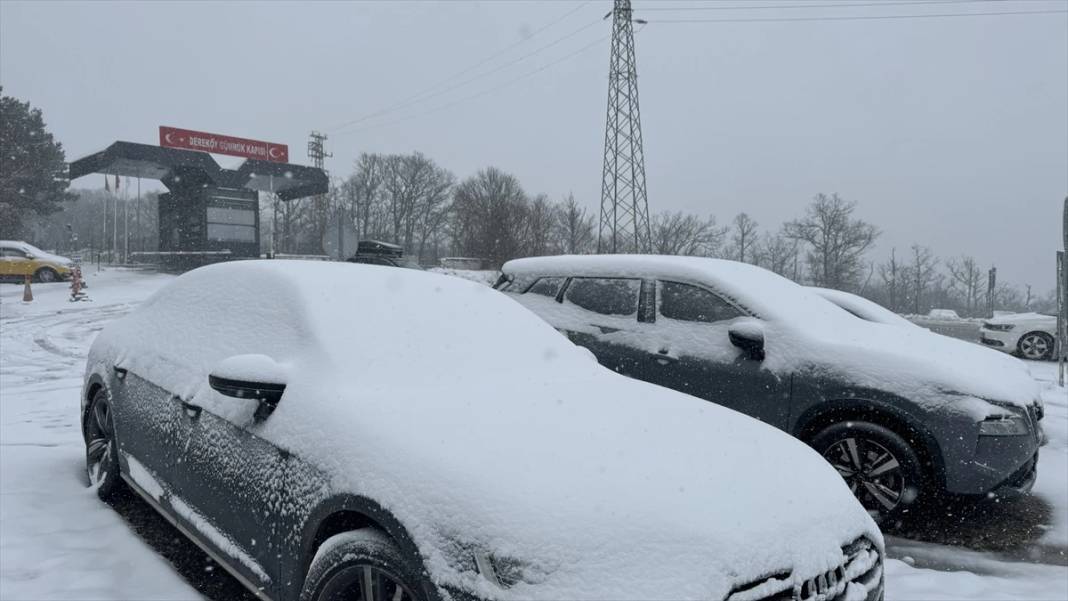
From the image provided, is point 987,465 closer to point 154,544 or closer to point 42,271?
point 154,544

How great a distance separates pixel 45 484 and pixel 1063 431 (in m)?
8.97

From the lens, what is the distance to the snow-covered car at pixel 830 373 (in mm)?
3902

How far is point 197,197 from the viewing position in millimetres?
33125

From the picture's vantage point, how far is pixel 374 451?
2.08 m

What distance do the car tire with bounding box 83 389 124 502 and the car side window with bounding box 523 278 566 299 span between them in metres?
3.33

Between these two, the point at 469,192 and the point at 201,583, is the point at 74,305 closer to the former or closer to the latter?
the point at 201,583

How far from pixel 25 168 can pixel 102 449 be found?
52.2 metres

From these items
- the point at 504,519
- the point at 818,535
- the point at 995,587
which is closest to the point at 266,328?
the point at 504,519

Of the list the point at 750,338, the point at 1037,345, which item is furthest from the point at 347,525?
the point at 1037,345

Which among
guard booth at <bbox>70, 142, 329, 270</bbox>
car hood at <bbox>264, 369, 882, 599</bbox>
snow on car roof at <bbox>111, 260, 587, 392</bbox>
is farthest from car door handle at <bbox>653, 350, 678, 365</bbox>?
guard booth at <bbox>70, 142, 329, 270</bbox>

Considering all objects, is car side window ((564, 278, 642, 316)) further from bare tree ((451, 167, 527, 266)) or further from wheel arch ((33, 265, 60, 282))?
bare tree ((451, 167, 527, 266))

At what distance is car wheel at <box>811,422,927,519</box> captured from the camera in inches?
156

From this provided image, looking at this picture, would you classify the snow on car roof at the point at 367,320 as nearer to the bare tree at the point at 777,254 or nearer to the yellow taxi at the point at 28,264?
the yellow taxi at the point at 28,264

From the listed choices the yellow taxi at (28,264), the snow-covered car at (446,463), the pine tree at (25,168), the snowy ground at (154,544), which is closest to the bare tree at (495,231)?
the yellow taxi at (28,264)
